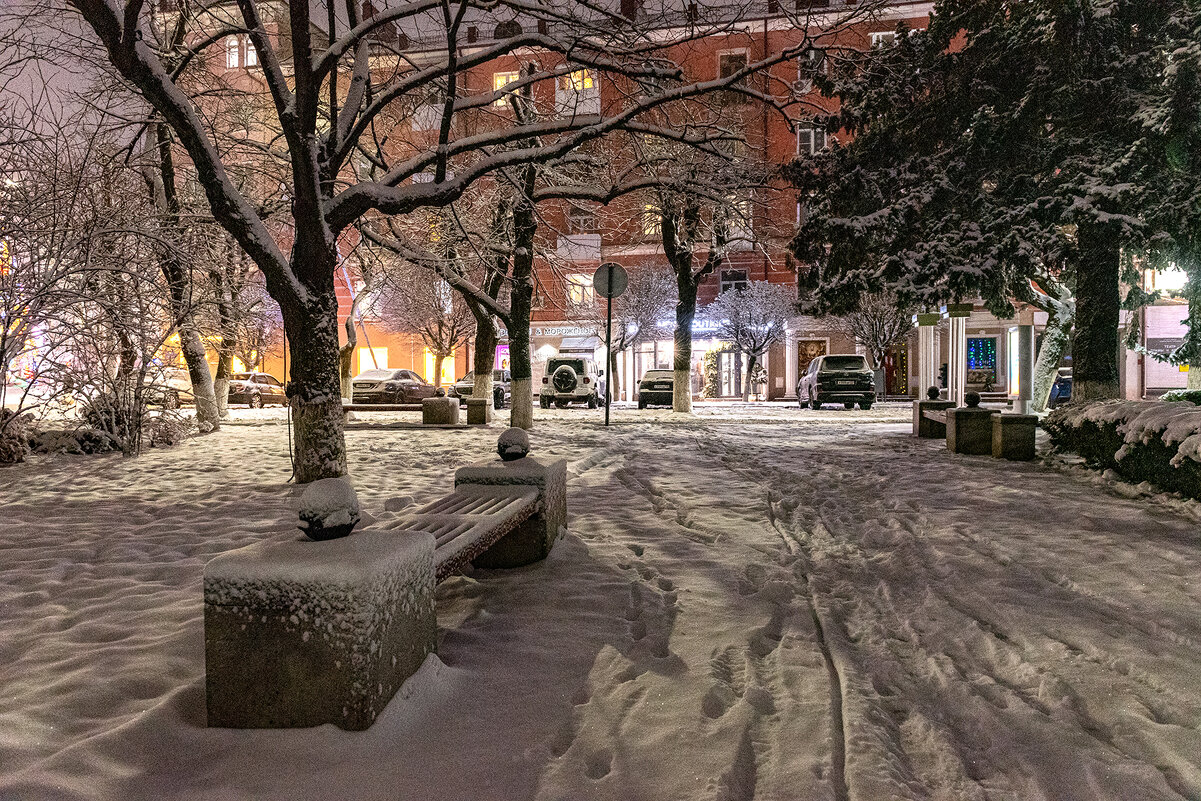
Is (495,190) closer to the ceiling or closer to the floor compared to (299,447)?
closer to the ceiling

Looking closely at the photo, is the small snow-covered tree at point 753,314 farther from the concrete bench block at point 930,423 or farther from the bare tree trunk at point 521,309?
the bare tree trunk at point 521,309

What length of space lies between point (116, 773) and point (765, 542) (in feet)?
14.0

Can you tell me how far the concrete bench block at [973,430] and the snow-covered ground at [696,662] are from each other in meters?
3.40

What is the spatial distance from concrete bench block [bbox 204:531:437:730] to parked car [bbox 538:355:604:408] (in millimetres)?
22885

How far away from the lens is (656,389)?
2661 cm

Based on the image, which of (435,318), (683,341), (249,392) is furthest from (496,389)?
(249,392)

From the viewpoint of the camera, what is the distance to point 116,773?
2.18 meters

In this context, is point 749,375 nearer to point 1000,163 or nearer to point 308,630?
point 1000,163

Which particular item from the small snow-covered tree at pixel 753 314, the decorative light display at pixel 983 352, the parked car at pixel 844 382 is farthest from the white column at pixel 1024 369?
the decorative light display at pixel 983 352

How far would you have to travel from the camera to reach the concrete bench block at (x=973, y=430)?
32.5 feet

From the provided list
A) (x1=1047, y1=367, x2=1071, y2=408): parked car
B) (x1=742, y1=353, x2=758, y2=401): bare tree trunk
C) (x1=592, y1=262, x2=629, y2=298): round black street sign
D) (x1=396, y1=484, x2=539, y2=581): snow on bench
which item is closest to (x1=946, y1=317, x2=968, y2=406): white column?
(x1=592, y1=262, x2=629, y2=298): round black street sign

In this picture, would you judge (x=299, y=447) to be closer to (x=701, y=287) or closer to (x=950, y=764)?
(x=950, y=764)

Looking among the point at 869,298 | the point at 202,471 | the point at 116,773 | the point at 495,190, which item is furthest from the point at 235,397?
the point at 116,773

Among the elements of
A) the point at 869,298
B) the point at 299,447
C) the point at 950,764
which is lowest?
the point at 950,764
